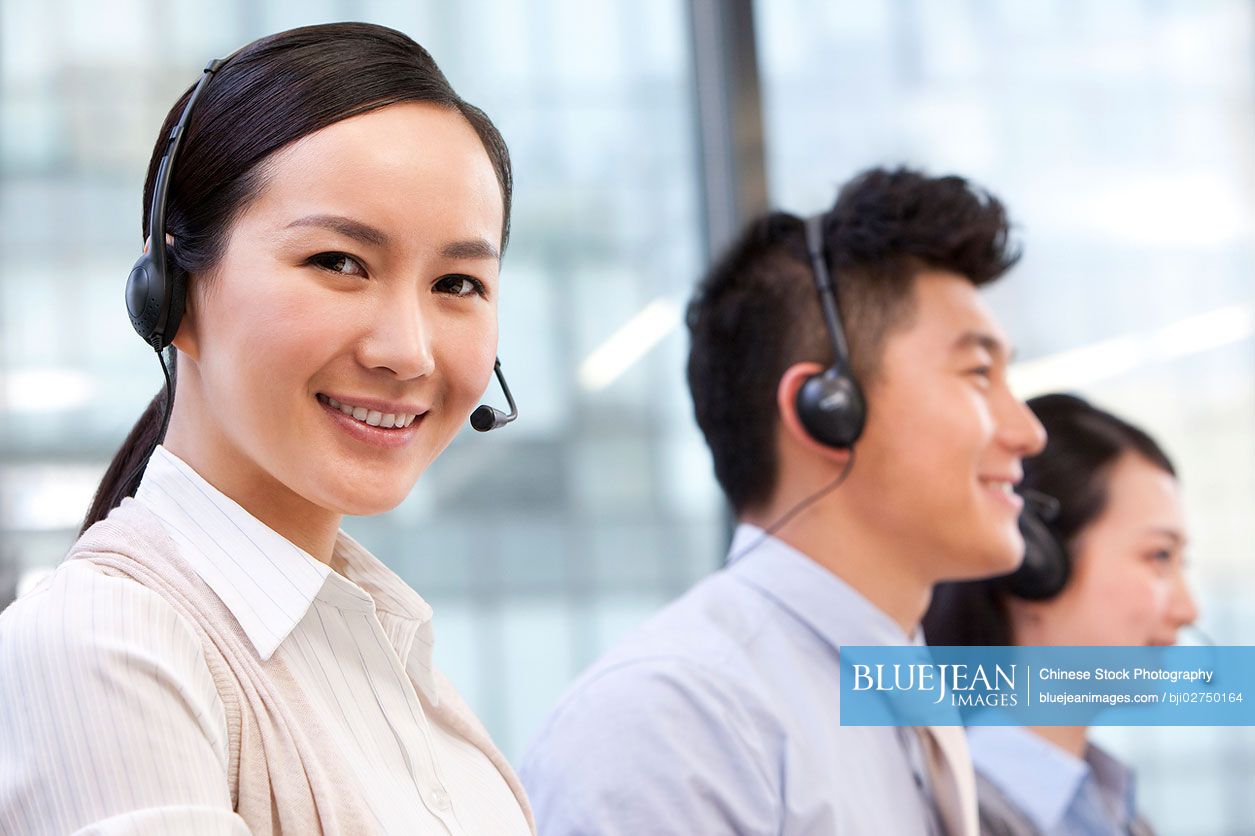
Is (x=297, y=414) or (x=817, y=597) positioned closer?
(x=297, y=414)

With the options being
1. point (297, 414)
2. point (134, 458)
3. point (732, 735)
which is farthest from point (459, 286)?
point (732, 735)

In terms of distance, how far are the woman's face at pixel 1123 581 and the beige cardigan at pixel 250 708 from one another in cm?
126

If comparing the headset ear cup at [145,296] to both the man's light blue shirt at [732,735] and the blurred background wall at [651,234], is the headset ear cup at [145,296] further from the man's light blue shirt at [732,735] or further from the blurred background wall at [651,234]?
the blurred background wall at [651,234]

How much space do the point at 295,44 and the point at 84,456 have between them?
1.16 m

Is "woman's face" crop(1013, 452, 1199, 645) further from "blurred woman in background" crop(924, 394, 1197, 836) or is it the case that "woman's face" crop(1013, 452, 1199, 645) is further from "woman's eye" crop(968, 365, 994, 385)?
"woman's eye" crop(968, 365, 994, 385)

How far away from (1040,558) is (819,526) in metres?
0.36

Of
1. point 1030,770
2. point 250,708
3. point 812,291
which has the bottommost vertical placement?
point 1030,770

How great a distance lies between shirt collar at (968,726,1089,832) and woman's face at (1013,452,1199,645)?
159mm

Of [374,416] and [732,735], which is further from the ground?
[374,416]

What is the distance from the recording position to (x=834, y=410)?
4.91ft

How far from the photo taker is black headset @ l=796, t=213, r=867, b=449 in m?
1.50

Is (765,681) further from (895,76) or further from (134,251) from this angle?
(895,76)

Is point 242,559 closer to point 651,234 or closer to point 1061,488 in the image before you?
point 1061,488

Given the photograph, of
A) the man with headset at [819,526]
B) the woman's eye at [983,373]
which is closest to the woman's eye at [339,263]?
the man with headset at [819,526]
